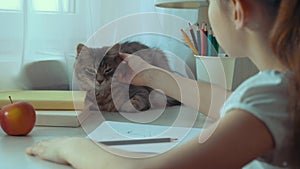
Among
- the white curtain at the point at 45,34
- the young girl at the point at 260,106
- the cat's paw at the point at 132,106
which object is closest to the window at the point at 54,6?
the white curtain at the point at 45,34

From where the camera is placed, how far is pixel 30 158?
0.75 metres

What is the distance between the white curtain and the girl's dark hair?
81cm

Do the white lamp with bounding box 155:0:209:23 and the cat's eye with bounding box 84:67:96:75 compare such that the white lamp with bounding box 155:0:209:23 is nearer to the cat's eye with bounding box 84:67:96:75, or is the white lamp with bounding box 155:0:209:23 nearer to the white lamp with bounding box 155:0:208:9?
the white lamp with bounding box 155:0:208:9

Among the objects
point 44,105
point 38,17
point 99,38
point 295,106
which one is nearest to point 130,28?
point 99,38

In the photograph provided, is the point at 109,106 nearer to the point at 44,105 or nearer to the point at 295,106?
the point at 44,105

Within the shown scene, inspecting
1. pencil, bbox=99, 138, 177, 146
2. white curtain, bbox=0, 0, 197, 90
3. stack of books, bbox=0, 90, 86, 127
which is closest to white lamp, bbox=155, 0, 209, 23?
white curtain, bbox=0, 0, 197, 90

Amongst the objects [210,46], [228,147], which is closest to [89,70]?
[210,46]

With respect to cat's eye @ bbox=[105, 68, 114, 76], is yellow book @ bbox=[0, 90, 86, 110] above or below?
below

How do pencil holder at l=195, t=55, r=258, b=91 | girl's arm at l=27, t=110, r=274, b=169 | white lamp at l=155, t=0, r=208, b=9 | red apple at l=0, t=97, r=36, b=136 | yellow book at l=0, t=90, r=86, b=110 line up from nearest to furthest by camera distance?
girl's arm at l=27, t=110, r=274, b=169, red apple at l=0, t=97, r=36, b=136, yellow book at l=0, t=90, r=86, b=110, pencil holder at l=195, t=55, r=258, b=91, white lamp at l=155, t=0, r=208, b=9

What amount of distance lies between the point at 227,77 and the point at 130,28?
412 mm

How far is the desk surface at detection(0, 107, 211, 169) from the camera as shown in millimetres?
718

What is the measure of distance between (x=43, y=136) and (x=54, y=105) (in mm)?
147

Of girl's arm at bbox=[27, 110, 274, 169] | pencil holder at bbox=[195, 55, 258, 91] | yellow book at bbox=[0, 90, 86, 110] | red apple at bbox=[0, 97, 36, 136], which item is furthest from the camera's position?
pencil holder at bbox=[195, 55, 258, 91]

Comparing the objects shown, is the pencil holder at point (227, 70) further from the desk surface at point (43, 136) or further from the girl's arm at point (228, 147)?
the girl's arm at point (228, 147)
